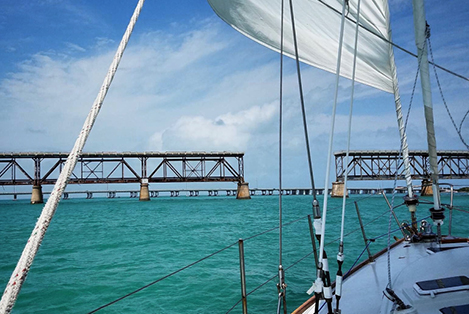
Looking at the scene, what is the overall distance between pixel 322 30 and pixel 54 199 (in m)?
4.26

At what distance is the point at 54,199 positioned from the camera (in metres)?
1.65

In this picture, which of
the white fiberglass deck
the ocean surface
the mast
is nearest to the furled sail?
the mast

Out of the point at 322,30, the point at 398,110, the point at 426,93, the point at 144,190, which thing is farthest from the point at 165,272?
the point at 144,190

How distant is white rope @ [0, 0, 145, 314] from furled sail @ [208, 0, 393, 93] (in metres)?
2.24

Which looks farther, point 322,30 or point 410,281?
point 322,30

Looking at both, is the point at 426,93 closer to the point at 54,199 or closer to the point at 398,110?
the point at 398,110

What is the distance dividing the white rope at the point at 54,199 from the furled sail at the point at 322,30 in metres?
2.24

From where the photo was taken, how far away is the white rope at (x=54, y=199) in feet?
4.73

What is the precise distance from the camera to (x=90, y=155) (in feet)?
179

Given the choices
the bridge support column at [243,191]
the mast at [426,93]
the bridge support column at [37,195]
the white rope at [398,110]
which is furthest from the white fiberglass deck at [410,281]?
the bridge support column at [37,195]

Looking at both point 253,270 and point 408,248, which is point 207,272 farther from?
point 408,248

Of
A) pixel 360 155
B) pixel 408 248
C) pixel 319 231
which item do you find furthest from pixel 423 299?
pixel 360 155

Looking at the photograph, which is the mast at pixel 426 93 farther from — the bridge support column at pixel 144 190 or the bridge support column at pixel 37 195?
the bridge support column at pixel 37 195

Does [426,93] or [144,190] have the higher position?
[426,93]
